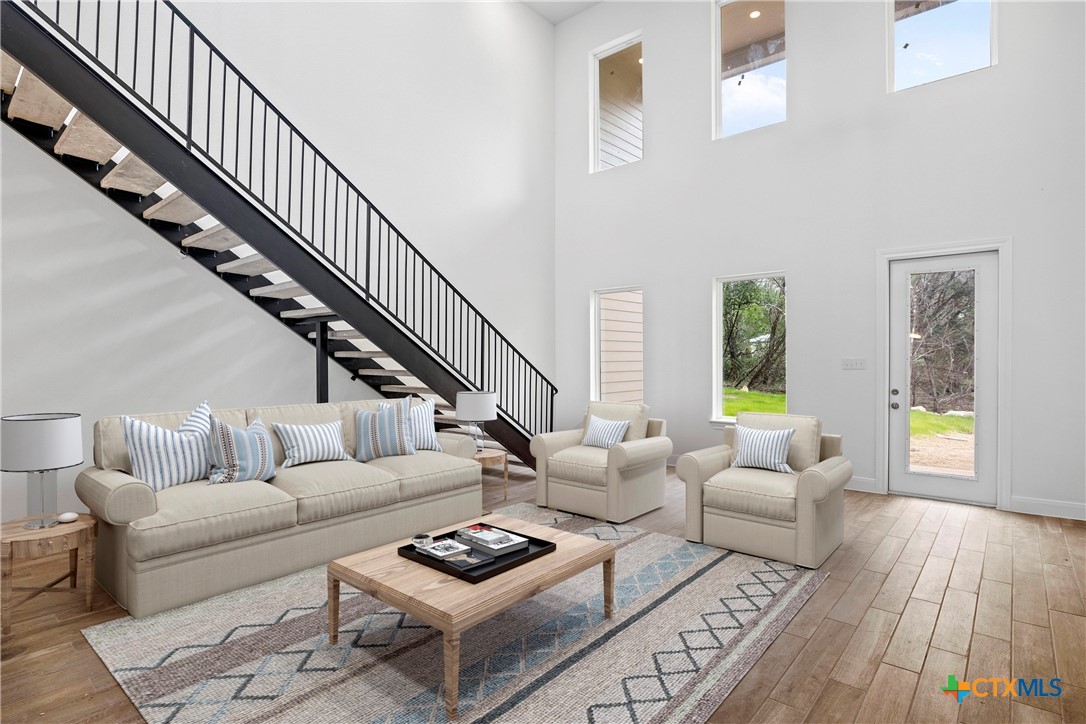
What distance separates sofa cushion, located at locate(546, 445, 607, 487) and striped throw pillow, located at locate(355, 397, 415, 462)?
115 centimetres

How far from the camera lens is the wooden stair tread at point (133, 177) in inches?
141

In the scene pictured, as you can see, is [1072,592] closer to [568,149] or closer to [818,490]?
[818,490]

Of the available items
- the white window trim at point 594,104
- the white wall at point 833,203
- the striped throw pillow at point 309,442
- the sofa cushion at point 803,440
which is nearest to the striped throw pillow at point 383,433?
the striped throw pillow at point 309,442

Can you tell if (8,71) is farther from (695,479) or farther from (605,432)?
(695,479)

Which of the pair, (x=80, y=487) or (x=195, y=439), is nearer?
(x=80, y=487)

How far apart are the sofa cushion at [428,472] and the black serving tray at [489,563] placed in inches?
46.7

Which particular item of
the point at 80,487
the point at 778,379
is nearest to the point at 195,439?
the point at 80,487

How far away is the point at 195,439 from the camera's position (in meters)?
3.40

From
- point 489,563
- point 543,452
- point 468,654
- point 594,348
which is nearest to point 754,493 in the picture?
point 543,452

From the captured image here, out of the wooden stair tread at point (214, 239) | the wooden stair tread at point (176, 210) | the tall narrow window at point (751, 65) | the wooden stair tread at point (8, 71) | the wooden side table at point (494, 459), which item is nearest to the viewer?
the wooden stair tread at point (8, 71)

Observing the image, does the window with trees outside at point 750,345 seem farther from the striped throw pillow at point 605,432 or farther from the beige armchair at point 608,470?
the striped throw pillow at point 605,432

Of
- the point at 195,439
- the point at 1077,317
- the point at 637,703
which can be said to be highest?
the point at 1077,317

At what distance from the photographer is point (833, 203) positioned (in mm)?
5598

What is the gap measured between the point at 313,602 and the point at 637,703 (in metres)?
1.74
